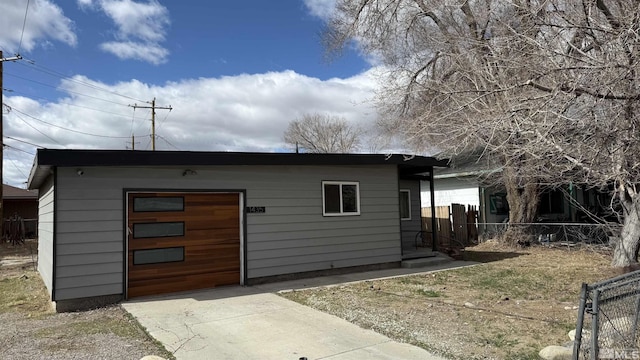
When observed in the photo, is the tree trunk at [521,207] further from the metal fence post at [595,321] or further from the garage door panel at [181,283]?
the metal fence post at [595,321]

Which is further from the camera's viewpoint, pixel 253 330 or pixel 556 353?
pixel 253 330

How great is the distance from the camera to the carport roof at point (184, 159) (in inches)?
277

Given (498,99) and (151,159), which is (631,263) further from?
(151,159)

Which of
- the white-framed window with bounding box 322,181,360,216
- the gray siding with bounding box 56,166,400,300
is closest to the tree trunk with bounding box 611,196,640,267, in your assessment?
the gray siding with bounding box 56,166,400,300

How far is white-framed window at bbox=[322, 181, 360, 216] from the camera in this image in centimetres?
1027

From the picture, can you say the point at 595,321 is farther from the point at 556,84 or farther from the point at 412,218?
the point at 412,218

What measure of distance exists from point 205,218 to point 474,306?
495 centimetres

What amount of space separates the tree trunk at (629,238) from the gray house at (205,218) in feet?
14.6

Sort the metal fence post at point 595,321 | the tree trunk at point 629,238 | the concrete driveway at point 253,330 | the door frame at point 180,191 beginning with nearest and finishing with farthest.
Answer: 1. the metal fence post at point 595,321
2. the concrete driveway at point 253,330
3. the door frame at point 180,191
4. the tree trunk at point 629,238

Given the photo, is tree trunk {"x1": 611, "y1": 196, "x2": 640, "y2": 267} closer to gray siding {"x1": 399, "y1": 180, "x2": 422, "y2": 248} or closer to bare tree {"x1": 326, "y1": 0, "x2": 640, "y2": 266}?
bare tree {"x1": 326, "y1": 0, "x2": 640, "y2": 266}

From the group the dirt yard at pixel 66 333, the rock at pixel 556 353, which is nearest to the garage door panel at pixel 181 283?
the dirt yard at pixel 66 333

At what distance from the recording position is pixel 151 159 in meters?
7.83

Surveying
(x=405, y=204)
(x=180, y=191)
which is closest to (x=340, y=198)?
(x=180, y=191)

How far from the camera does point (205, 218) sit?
28.5ft
